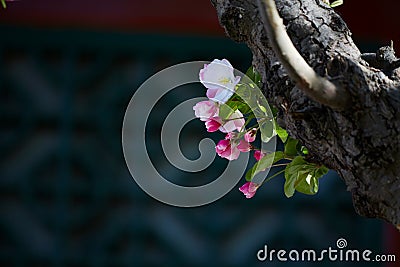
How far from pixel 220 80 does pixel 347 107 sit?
0.86ft

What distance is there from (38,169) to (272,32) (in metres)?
2.24

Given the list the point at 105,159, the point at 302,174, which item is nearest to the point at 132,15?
the point at 105,159

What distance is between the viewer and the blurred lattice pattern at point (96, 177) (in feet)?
8.57

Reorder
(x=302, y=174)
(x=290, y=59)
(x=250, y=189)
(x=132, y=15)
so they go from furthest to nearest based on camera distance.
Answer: (x=132, y=15), (x=250, y=189), (x=302, y=174), (x=290, y=59)

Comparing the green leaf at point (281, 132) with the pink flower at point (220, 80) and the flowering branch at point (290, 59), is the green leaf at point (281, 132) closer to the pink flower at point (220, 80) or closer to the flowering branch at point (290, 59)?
the pink flower at point (220, 80)

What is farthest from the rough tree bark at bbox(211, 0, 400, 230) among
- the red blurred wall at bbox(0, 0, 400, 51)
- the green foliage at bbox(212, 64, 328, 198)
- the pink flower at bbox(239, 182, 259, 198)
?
the red blurred wall at bbox(0, 0, 400, 51)

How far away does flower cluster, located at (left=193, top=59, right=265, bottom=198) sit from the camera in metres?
0.78

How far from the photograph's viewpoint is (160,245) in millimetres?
2650

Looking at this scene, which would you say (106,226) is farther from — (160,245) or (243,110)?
(243,110)

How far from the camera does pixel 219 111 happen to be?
2.63ft

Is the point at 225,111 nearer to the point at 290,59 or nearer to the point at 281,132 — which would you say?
the point at 281,132

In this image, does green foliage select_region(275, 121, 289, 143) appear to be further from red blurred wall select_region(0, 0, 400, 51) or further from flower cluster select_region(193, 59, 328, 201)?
red blurred wall select_region(0, 0, 400, 51)

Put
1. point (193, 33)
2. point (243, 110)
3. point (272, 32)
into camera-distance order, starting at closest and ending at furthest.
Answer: point (272, 32) → point (243, 110) → point (193, 33)

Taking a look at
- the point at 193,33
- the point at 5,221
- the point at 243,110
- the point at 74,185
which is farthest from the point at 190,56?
the point at 243,110
